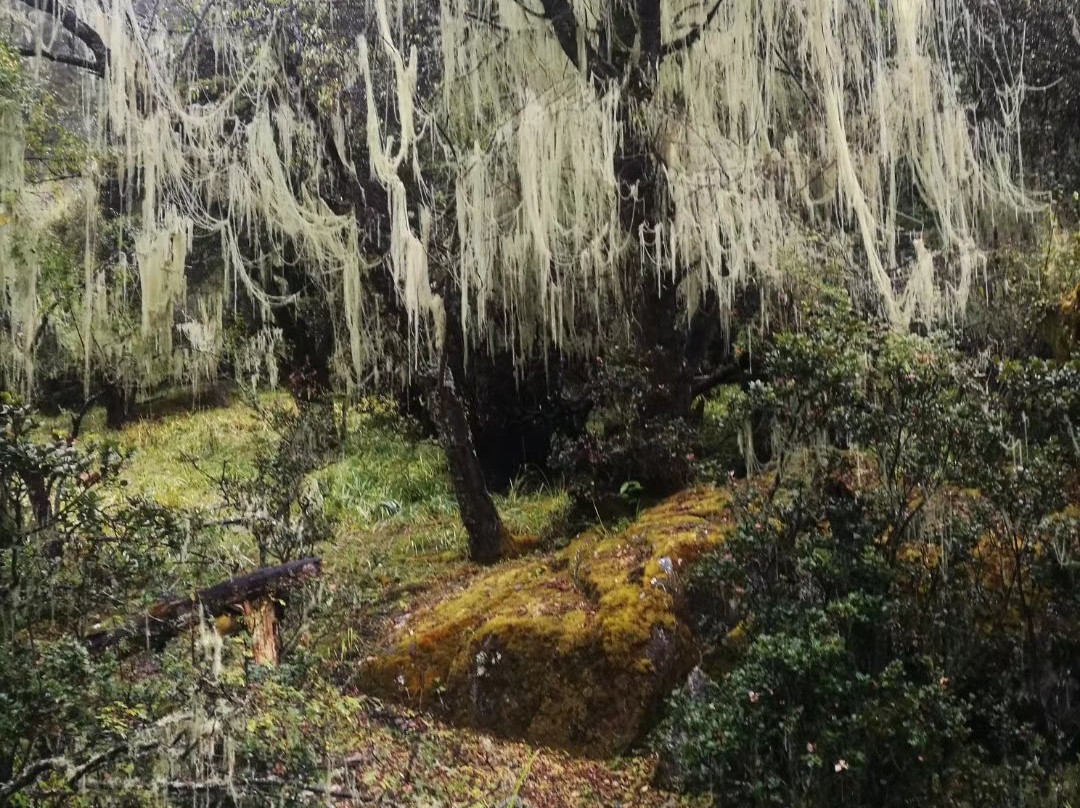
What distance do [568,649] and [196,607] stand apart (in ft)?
5.91

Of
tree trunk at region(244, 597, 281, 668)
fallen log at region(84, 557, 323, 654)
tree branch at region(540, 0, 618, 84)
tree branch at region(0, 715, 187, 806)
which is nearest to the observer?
tree branch at region(0, 715, 187, 806)

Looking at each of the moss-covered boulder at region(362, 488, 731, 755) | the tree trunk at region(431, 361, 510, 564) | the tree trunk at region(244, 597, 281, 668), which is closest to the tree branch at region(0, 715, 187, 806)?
the tree trunk at region(244, 597, 281, 668)

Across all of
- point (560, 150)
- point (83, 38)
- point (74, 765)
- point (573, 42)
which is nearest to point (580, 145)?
point (560, 150)

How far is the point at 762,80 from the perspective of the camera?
5617 millimetres

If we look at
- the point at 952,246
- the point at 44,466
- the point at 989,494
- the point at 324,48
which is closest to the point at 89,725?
the point at 44,466

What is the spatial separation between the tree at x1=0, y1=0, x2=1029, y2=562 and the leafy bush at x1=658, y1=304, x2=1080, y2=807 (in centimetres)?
96

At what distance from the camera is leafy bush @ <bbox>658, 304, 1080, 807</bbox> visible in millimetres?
2934

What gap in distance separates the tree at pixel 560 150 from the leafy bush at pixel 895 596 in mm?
957

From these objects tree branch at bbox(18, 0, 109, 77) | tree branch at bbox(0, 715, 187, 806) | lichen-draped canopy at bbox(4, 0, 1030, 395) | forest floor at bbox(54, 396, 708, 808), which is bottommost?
forest floor at bbox(54, 396, 708, 808)

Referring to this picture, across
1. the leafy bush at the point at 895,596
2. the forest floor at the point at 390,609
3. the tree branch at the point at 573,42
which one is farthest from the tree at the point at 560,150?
the leafy bush at the point at 895,596

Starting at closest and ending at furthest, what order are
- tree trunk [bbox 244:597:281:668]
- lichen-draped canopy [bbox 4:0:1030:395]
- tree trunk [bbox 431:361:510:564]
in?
tree trunk [bbox 244:597:281:668] → lichen-draped canopy [bbox 4:0:1030:395] → tree trunk [bbox 431:361:510:564]

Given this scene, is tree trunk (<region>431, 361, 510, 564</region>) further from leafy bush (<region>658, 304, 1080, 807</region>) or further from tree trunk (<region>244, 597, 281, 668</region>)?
leafy bush (<region>658, 304, 1080, 807</region>)

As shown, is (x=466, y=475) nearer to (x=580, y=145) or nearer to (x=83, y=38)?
(x=580, y=145)

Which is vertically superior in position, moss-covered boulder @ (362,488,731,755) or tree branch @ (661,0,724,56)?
tree branch @ (661,0,724,56)
